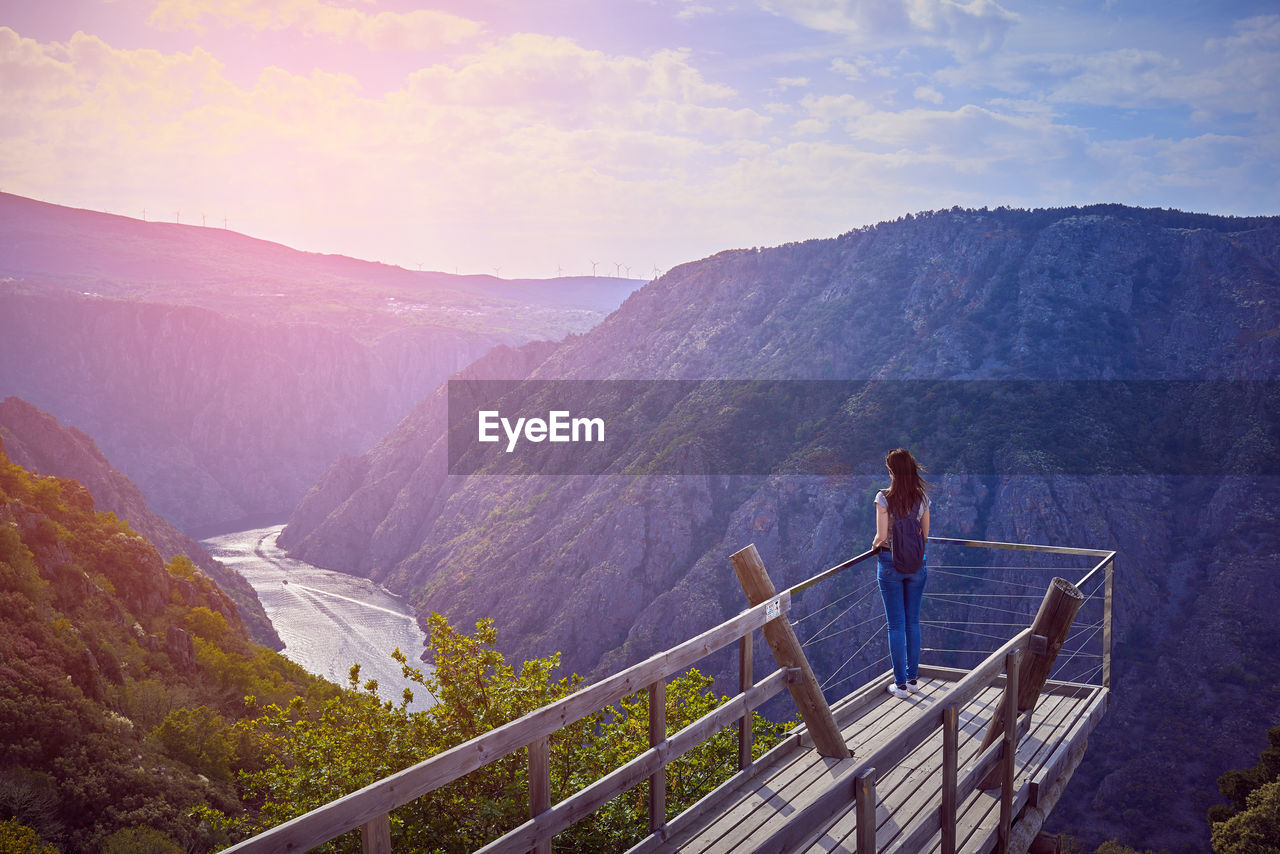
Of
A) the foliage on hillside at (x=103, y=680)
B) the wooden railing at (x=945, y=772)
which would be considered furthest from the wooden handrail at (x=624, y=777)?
the foliage on hillside at (x=103, y=680)

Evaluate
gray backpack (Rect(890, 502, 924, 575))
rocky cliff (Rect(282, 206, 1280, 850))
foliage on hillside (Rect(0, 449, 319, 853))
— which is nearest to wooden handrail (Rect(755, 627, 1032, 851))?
gray backpack (Rect(890, 502, 924, 575))

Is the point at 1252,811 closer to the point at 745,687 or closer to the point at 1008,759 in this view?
the point at 1008,759

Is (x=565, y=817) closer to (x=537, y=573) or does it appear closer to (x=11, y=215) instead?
(x=537, y=573)

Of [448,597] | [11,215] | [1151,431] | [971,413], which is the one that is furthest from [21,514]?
[11,215]

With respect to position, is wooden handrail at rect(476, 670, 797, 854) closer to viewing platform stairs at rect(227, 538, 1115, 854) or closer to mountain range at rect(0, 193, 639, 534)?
viewing platform stairs at rect(227, 538, 1115, 854)

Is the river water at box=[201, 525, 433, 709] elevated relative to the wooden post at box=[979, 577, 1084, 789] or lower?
lower
